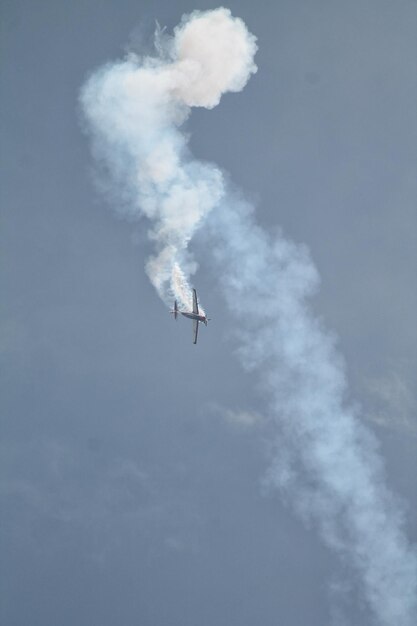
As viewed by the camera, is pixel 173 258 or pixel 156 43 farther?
pixel 173 258

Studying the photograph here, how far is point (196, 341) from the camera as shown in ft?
324

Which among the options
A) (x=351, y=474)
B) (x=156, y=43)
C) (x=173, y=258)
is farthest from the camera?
(x=351, y=474)

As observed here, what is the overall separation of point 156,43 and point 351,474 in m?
66.9

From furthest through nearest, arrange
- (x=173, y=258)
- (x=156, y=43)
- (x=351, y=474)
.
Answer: (x=351, y=474) → (x=173, y=258) → (x=156, y=43)

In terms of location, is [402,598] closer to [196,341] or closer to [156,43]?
[196,341]

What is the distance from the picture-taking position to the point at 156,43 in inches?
3187

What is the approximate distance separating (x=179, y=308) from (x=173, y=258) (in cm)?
889

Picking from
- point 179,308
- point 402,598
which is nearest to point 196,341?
point 179,308

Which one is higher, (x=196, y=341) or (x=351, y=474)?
(x=196, y=341)

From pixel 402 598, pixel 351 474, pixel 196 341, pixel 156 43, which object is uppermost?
pixel 156 43

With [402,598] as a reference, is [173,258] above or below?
above

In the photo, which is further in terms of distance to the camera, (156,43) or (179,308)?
(179,308)

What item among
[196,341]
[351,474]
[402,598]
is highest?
[196,341]

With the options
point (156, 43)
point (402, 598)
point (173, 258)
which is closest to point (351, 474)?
point (402, 598)
